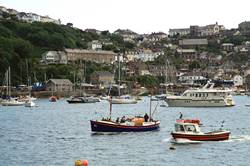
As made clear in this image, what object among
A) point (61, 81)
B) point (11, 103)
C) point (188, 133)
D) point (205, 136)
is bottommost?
point (205, 136)

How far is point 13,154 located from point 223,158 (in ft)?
50.9

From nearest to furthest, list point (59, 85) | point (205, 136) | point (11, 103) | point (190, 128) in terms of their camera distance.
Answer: point (190, 128), point (205, 136), point (11, 103), point (59, 85)

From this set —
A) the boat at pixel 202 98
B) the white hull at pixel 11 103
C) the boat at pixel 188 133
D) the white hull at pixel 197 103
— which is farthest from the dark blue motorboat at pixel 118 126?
the white hull at pixel 11 103

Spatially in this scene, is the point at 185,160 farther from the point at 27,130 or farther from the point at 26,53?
the point at 26,53

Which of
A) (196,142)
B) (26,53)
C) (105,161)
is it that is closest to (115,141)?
(196,142)

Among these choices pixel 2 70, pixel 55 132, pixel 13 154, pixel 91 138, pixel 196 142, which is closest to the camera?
pixel 13 154

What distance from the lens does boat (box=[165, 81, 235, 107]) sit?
360 ft

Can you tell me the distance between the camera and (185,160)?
44438mm

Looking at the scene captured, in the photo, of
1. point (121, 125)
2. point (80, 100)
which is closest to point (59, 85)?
point (80, 100)

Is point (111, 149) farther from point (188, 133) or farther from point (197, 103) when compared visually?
point (197, 103)

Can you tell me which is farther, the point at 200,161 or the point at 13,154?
the point at 13,154

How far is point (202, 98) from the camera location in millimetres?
110000

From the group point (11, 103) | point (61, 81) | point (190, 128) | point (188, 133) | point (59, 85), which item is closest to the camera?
point (188, 133)

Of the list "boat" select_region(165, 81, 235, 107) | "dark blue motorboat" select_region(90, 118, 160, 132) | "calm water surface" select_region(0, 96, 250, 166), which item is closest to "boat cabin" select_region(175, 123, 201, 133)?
"calm water surface" select_region(0, 96, 250, 166)
